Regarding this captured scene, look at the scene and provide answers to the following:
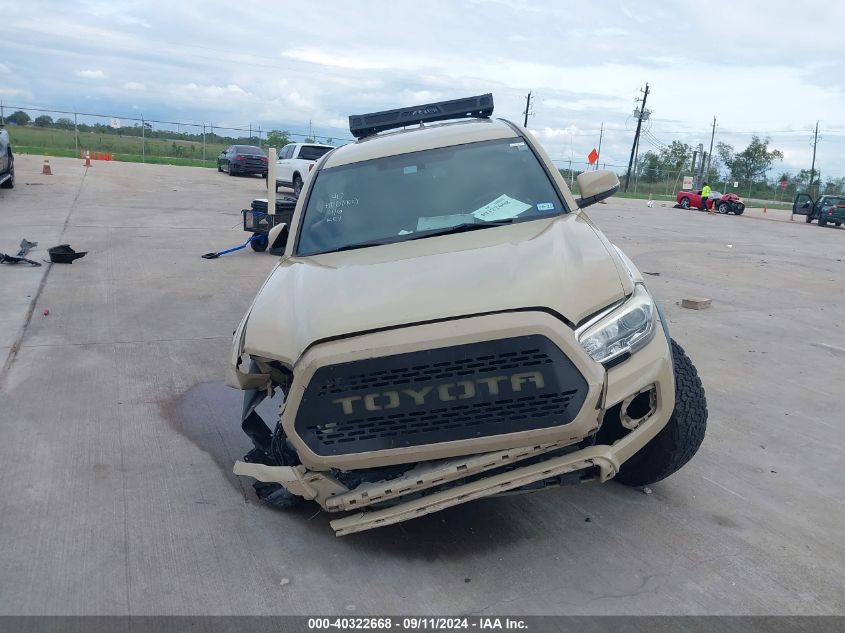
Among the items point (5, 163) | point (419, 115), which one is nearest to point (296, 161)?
point (5, 163)

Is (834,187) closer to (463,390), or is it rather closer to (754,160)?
(754,160)

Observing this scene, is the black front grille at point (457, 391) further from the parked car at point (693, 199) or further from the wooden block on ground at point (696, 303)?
the parked car at point (693, 199)

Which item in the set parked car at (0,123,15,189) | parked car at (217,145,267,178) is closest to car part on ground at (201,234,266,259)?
parked car at (0,123,15,189)

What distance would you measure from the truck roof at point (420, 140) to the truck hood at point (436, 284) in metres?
1.08

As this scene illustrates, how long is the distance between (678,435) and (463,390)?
135cm

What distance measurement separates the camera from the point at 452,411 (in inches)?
121

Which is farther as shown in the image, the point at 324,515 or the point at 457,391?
the point at 324,515

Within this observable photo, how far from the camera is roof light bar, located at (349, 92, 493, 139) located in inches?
247

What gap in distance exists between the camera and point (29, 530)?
3684mm

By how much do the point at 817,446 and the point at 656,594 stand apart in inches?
94.9

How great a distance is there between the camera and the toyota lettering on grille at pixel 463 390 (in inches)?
120

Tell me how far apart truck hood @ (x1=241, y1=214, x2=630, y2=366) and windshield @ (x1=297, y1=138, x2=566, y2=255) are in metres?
0.26

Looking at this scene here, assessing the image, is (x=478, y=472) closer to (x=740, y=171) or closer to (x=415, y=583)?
(x=415, y=583)
